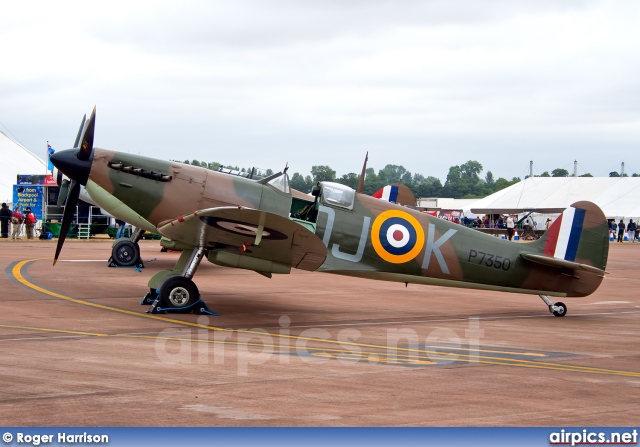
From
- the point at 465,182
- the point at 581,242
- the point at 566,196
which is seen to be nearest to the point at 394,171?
the point at 465,182

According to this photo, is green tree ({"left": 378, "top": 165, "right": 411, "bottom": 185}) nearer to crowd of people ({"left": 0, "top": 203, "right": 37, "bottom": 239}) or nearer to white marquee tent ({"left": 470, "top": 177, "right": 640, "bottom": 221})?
white marquee tent ({"left": 470, "top": 177, "right": 640, "bottom": 221})

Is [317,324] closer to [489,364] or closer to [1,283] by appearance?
[489,364]

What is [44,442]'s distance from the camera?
4617 mm

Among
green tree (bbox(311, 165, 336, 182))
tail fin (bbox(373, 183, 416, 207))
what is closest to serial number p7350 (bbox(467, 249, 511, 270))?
green tree (bbox(311, 165, 336, 182))

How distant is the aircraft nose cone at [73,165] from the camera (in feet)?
39.0

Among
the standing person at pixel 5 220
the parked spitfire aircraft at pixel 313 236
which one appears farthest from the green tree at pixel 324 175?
the standing person at pixel 5 220

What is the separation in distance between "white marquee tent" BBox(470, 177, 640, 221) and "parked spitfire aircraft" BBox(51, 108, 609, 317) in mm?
50584

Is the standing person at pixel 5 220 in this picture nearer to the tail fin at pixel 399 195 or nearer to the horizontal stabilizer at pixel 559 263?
the tail fin at pixel 399 195

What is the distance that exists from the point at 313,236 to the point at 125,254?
1026cm

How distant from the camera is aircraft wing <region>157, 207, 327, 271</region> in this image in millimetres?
10633

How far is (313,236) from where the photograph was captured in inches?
429

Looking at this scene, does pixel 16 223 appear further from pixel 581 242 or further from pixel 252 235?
pixel 581 242

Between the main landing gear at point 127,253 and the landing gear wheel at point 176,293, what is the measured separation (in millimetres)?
8421

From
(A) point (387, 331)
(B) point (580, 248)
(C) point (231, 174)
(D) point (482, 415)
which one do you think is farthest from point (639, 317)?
(D) point (482, 415)
